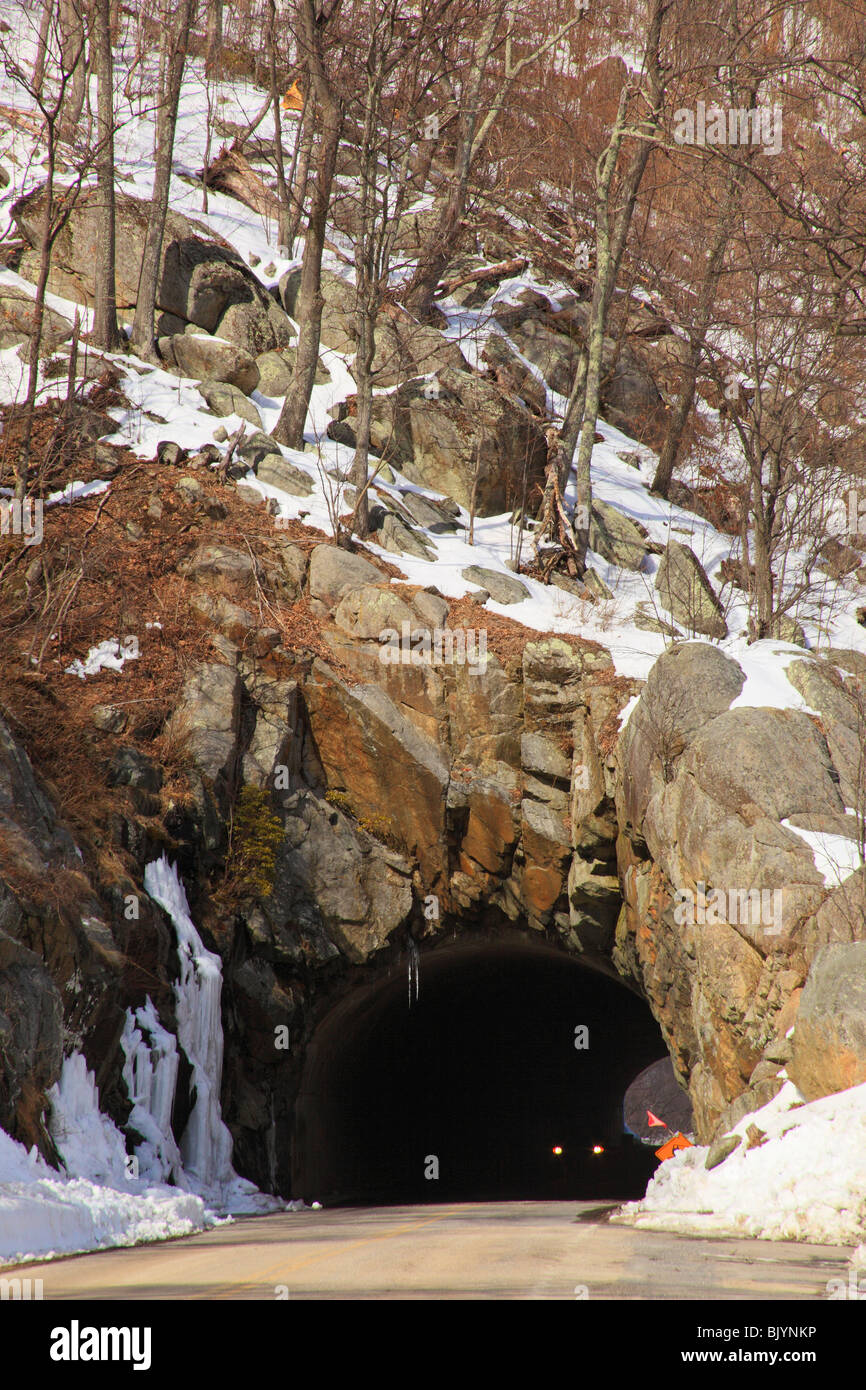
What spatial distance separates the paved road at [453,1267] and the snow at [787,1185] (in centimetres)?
39

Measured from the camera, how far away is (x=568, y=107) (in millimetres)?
37875

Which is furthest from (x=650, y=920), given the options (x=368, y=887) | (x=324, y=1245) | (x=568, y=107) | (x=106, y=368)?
(x=568, y=107)

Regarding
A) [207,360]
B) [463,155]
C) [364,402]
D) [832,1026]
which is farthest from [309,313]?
[832,1026]

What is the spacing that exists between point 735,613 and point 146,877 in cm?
1384

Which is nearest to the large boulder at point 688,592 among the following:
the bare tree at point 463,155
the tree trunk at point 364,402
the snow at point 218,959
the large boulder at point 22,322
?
the snow at point 218,959

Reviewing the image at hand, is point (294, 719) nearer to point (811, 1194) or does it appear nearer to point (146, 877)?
point (146, 877)

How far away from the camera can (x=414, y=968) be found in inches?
754

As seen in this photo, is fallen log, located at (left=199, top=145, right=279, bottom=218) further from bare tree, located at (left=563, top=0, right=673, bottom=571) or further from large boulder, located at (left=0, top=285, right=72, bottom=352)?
bare tree, located at (left=563, top=0, right=673, bottom=571)

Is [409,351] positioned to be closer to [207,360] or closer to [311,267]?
[311,267]

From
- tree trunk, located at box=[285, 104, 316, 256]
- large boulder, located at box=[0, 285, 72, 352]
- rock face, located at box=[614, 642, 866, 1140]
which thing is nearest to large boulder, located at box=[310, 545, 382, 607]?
rock face, located at box=[614, 642, 866, 1140]

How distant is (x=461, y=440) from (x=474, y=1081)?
15.4 m

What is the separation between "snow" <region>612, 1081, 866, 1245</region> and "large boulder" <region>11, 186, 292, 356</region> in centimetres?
1979

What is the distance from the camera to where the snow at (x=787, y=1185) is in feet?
26.7

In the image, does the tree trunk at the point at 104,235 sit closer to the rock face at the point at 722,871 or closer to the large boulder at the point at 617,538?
the large boulder at the point at 617,538
